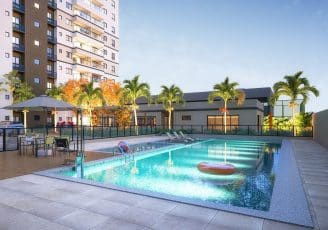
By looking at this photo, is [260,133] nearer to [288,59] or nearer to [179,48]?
[288,59]

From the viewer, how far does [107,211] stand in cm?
495

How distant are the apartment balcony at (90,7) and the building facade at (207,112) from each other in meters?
21.6

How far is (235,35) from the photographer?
34.2m

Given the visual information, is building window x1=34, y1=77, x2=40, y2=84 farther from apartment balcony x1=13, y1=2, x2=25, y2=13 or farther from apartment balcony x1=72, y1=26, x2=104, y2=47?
apartment balcony x1=72, y1=26, x2=104, y2=47

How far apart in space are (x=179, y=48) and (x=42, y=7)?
26.7 metres

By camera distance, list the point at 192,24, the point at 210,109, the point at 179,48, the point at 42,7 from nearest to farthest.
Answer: the point at 210,109
the point at 192,24
the point at 42,7
the point at 179,48

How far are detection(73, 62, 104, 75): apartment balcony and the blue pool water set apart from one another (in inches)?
1404

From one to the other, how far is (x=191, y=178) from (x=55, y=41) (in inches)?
1588

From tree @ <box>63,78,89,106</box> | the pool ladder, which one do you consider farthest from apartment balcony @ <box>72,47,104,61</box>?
the pool ladder

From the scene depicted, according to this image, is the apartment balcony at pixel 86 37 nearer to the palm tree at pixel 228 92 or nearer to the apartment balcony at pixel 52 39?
the apartment balcony at pixel 52 39

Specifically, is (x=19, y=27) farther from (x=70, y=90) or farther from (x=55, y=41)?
(x=70, y=90)

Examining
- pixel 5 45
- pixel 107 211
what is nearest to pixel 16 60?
pixel 5 45

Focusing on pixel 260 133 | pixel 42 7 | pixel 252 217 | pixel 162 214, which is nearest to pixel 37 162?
pixel 162 214

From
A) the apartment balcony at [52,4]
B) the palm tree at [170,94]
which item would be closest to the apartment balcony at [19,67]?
the apartment balcony at [52,4]
